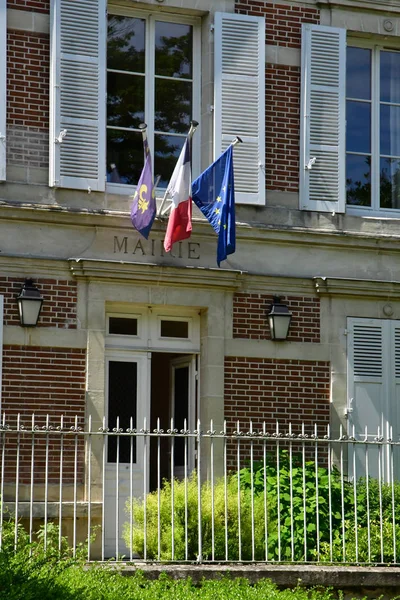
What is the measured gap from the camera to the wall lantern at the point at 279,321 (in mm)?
13359

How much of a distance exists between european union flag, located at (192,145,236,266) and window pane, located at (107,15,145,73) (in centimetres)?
165

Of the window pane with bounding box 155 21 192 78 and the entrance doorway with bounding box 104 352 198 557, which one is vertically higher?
the window pane with bounding box 155 21 192 78

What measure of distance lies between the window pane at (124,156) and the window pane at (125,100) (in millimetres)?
126

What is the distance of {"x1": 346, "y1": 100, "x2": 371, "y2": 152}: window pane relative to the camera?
1423 cm

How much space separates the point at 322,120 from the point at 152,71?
76.2 inches

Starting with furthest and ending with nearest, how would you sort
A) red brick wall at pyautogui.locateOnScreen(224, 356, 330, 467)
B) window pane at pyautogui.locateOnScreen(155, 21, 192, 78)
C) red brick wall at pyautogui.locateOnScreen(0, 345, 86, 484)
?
window pane at pyautogui.locateOnScreen(155, 21, 192, 78) → red brick wall at pyautogui.locateOnScreen(224, 356, 330, 467) → red brick wall at pyautogui.locateOnScreen(0, 345, 86, 484)

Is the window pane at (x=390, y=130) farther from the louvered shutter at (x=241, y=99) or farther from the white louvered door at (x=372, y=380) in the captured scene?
the white louvered door at (x=372, y=380)

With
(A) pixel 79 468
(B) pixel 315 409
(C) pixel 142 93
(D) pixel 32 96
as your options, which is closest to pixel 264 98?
(C) pixel 142 93

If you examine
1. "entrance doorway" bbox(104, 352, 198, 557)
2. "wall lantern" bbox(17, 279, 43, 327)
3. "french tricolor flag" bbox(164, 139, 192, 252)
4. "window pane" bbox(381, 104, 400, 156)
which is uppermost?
"window pane" bbox(381, 104, 400, 156)

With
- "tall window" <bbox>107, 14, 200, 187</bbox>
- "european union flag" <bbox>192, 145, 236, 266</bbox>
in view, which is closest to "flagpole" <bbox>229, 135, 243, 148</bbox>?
"european union flag" <bbox>192, 145, 236, 266</bbox>

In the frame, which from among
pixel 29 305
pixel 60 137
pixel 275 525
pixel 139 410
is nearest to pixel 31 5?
pixel 60 137

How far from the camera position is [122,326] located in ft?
43.0

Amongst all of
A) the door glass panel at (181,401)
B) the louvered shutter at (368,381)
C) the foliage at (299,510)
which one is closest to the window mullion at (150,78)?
the door glass panel at (181,401)

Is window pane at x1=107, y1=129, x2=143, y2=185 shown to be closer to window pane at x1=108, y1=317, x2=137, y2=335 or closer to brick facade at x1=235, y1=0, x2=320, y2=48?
window pane at x1=108, y1=317, x2=137, y2=335
